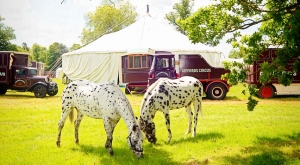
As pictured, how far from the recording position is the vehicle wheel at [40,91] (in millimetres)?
14586

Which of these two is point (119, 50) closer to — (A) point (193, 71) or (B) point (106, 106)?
(A) point (193, 71)

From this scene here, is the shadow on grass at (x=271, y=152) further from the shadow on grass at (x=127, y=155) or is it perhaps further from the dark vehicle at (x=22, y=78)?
the dark vehicle at (x=22, y=78)

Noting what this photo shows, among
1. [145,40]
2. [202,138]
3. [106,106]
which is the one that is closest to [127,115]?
[106,106]

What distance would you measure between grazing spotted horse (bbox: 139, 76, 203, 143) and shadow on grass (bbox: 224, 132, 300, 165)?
5.13ft

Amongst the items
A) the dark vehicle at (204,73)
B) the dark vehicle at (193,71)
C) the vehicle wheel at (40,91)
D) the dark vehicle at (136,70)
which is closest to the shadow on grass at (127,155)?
the dark vehicle at (193,71)

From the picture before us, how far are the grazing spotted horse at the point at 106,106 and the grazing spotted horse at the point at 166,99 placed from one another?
74 cm

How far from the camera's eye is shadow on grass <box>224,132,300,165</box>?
5066 mm

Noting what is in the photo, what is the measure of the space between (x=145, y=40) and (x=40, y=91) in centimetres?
792

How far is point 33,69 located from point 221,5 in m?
12.4

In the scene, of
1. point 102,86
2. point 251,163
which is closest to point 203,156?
point 251,163

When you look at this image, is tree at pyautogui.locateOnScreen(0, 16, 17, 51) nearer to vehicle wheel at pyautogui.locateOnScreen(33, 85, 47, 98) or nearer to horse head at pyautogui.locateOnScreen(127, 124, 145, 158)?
horse head at pyautogui.locateOnScreen(127, 124, 145, 158)

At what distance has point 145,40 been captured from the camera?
18922mm

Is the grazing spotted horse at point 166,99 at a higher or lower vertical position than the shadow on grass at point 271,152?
higher

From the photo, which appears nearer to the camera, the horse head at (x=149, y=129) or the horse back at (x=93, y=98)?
the horse back at (x=93, y=98)
